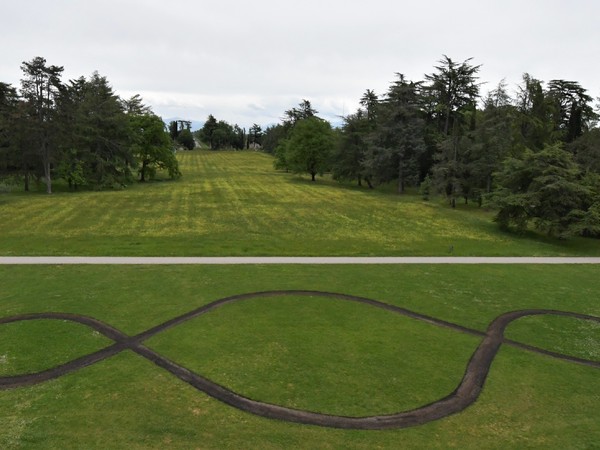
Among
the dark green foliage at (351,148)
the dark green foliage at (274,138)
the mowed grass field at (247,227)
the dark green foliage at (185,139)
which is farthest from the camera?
the dark green foliage at (185,139)

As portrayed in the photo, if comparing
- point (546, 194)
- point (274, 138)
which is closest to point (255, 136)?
point (274, 138)

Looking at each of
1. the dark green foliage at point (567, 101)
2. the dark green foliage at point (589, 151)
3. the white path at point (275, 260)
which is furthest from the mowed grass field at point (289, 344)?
the dark green foliage at point (567, 101)

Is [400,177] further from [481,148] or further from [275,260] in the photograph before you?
[275,260]

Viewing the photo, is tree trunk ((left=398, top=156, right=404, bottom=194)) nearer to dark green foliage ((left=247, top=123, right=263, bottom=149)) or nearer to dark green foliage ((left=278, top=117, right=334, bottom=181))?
dark green foliage ((left=278, top=117, right=334, bottom=181))

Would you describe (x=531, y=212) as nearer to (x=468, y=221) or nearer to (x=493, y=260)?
(x=468, y=221)


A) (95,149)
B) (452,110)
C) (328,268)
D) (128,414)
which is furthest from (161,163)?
(128,414)

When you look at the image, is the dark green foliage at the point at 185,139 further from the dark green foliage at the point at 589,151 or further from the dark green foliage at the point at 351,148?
the dark green foliage at the point at 589,151
